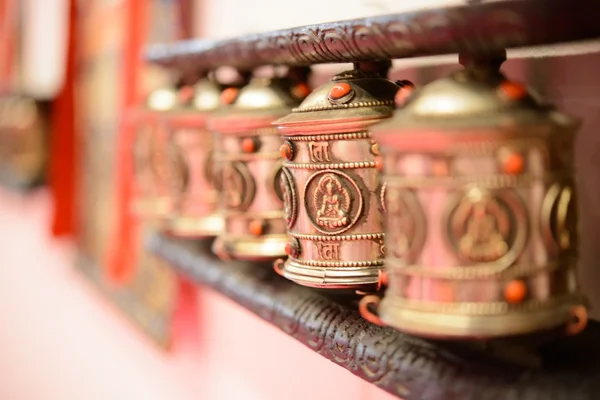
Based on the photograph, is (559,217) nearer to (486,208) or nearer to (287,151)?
(486,208)

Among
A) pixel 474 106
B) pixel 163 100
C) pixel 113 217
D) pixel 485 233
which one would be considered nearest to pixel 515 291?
pixel 485 233

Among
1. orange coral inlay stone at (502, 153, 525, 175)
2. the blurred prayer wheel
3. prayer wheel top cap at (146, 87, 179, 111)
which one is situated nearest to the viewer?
orange coral inlay stone at (502, 153, 525, 175)

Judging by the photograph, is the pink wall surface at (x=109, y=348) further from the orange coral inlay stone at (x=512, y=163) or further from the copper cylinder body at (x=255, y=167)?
the orange coral inlay stone at (x=512, y=163)

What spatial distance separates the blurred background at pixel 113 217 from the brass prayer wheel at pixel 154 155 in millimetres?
230

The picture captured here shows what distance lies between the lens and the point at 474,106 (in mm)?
599

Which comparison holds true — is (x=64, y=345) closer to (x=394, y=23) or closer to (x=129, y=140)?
(x=129, y=140)

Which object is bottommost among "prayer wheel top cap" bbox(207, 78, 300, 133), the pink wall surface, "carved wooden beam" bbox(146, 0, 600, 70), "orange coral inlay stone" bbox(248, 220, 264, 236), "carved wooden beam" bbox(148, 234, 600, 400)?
the pink wall surface

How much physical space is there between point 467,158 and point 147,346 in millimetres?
1538

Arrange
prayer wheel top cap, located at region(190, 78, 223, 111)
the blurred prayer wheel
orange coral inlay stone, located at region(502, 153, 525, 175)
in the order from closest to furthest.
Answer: orange coral inlay stone, located at region(502, 153, 525, 175)
prayer wheel top cap, located at region(190, 78, 223, 111)
the blurred prayer wheel

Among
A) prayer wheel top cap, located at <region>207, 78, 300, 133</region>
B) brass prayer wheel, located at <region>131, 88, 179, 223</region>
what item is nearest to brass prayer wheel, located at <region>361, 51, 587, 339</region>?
prayer wheel top cap, located at <region>207, 78, 300, 133</region>

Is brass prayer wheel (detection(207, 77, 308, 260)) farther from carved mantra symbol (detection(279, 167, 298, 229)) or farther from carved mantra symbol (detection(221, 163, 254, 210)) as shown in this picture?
carved mantra symbol (detection(279, 167, 298, 229))

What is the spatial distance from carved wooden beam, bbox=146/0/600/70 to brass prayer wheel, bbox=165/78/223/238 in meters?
0.20

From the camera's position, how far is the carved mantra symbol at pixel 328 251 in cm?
79

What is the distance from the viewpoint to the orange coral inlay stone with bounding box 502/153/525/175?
59 cm
